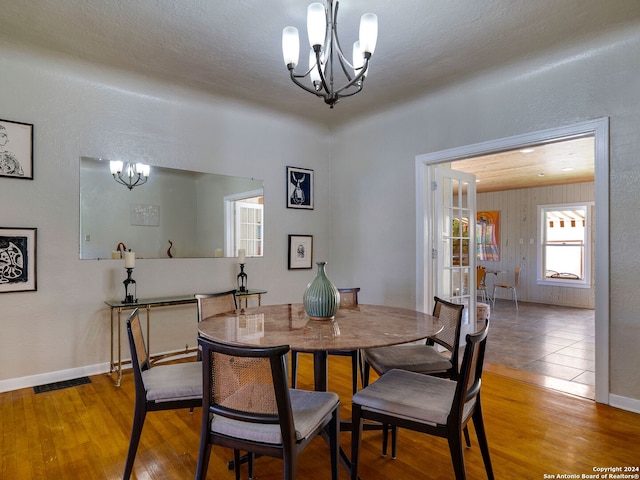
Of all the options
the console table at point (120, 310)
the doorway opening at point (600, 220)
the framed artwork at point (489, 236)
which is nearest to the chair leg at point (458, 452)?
the doorway opening at point (600, 220)

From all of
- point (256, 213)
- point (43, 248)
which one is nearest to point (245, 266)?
point (256, 213)

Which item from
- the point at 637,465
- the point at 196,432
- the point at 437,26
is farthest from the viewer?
the point at 437,26

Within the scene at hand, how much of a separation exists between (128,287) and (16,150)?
134 cm

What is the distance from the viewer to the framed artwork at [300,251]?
14.6 ft

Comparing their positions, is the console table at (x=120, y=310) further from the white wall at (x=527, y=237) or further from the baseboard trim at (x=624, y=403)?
the white wall at (x=527, y=237)

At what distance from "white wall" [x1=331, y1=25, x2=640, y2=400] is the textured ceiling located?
0.25 metres

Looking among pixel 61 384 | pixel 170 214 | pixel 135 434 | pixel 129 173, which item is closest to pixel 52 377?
pixel 61 384

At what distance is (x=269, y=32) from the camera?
2533 mm

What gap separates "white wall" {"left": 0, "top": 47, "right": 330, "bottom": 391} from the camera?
2.91 meters

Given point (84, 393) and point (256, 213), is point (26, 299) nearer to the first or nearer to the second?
point (84, 393)

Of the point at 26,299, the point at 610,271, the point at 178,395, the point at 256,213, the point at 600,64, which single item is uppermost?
the point at 600,64

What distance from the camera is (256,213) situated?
4.16m

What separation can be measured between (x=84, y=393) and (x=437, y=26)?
3.56m

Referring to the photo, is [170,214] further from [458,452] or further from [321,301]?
[458,452]
